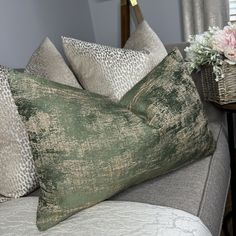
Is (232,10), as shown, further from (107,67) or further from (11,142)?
(11,142)

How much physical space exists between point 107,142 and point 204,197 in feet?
1.06

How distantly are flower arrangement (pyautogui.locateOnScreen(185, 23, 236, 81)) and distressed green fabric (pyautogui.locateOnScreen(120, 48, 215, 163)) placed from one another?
19 centimetres

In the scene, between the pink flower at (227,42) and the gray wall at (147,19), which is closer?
the pink flower at (227,42)

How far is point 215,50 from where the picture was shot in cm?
129

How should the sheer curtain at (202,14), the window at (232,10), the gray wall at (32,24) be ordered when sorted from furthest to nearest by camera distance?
the window at (232,10), the sheer curtain at (202,14), the gray wall at (32,24)

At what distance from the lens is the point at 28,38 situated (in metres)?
1.89

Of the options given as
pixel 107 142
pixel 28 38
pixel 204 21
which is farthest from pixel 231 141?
pixel 28 38

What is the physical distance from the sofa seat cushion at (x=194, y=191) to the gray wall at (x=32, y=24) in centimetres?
103

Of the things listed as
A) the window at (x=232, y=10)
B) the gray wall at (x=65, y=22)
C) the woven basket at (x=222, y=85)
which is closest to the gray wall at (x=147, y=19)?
the gray wall at (x=65, y=22)

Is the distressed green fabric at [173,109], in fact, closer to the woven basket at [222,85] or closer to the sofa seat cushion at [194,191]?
the sofa seat cushion at [194,191]

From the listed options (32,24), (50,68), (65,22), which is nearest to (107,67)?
(50,68)

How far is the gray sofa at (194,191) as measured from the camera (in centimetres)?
95

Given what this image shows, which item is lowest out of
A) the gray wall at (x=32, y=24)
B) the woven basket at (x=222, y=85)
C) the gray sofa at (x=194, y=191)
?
the gray sofa at (x=194, y=191)

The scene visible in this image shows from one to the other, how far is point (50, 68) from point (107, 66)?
0.20 meters
